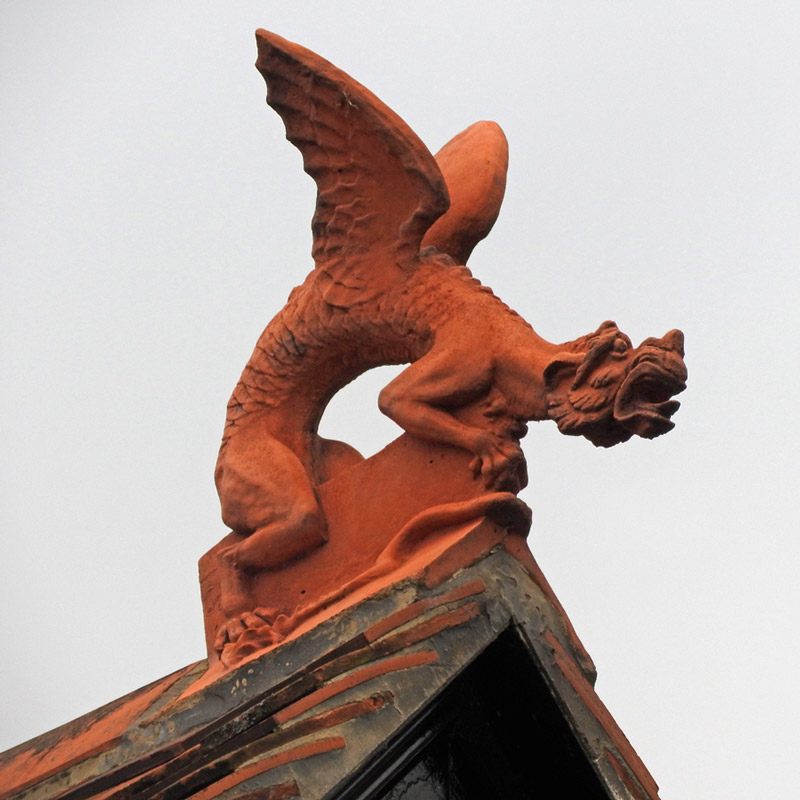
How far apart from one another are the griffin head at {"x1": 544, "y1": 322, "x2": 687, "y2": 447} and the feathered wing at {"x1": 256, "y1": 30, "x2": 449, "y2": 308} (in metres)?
0.72

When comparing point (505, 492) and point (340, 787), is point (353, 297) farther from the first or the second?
point (340, 787)

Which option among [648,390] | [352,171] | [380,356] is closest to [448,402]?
[380,356]

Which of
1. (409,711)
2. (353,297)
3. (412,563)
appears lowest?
(409,711)

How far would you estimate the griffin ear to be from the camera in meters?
5.49

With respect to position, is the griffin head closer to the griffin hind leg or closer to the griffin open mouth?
the griffin open mouth

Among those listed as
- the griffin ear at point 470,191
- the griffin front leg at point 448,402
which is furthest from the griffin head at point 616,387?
the griffin ear at point 470,191

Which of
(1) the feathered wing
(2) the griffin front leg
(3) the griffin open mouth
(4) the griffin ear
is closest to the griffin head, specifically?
(3) the griffin open mouth

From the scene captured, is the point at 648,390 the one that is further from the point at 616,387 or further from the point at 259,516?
the point at 259,516

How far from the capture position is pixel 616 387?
15.6 ft

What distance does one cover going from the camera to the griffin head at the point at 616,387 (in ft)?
15.5

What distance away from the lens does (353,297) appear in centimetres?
523

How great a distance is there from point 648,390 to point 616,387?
0.10m

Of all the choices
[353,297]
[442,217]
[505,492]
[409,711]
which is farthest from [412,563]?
[442,217]

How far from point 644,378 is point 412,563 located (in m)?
0.86
